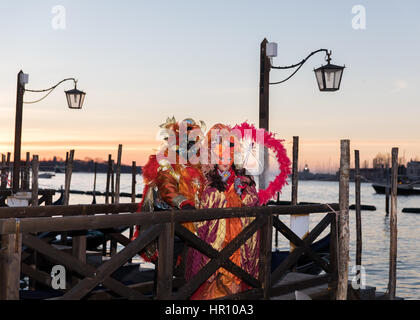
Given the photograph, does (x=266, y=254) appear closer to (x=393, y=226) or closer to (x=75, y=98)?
(x=393, y=226)

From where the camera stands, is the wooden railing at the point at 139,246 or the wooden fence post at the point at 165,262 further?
the wooden fence post at the point at 165,262

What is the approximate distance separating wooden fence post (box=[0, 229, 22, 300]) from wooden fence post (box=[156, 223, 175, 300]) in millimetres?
1228

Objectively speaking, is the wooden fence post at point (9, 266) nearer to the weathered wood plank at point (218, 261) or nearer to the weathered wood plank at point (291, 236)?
the weathered wood plank at point (218, 261)

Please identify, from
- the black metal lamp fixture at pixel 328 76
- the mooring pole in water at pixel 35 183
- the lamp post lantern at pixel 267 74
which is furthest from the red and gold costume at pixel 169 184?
the mooring pole in water at pixel 35 183

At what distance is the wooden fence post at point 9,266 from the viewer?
10.3 ft

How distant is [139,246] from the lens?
3.95 metres

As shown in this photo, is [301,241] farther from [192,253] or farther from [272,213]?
[192,253]

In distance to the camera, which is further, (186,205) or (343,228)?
(343,228)

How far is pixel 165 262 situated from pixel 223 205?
0.88m

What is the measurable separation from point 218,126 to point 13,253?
2.28m

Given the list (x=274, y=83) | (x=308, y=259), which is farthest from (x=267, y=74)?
(x=308, y=259)

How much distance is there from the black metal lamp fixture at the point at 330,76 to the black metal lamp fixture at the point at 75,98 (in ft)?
19.3
